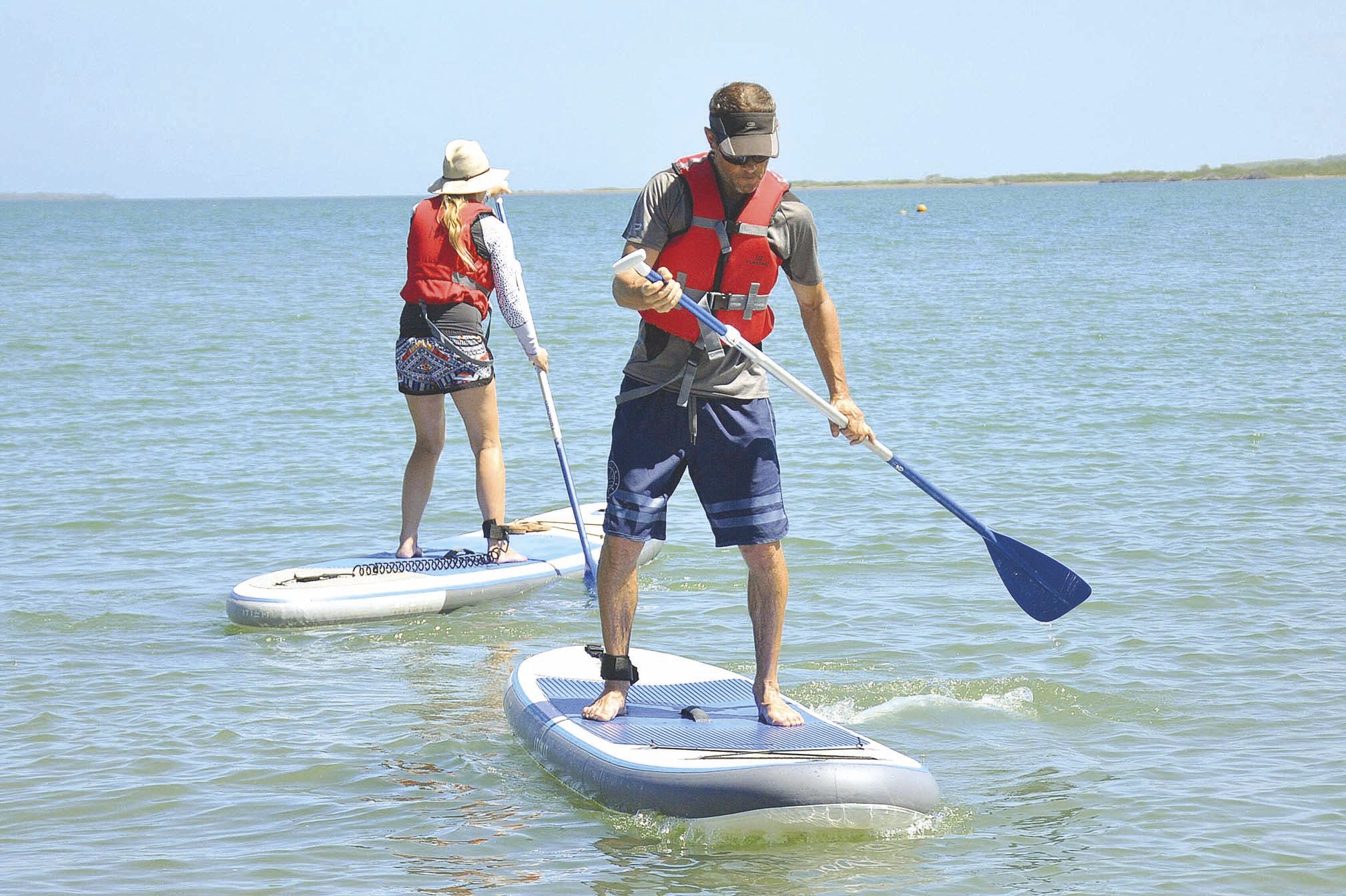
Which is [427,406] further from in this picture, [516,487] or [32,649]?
[516,487]

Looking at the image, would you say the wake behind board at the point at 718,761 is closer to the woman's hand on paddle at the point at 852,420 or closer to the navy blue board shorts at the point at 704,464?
the navy blue board shorts at the point at 704,464

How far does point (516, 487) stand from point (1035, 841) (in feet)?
20.8

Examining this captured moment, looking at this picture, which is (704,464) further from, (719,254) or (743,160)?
(743,160)

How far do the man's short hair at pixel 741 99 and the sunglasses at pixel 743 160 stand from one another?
0.13 m

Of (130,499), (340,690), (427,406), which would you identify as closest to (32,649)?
(340,690)

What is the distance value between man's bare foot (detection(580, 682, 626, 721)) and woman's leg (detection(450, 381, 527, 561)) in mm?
2377

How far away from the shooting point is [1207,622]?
6879 millimetres

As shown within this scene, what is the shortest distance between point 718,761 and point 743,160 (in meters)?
1.79

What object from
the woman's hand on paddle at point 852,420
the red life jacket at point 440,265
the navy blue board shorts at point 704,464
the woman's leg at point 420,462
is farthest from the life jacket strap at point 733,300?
the woman's leg at point 420,462

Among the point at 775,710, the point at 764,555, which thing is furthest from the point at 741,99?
the point at 775,710

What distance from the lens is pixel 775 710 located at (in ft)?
16.0

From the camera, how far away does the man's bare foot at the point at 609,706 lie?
16.3 ft

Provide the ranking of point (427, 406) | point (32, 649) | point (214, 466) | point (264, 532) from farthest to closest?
point (214, 466)
point (264, 532)
point (427, 406)
point (32, 649)

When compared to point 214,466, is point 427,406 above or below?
above
